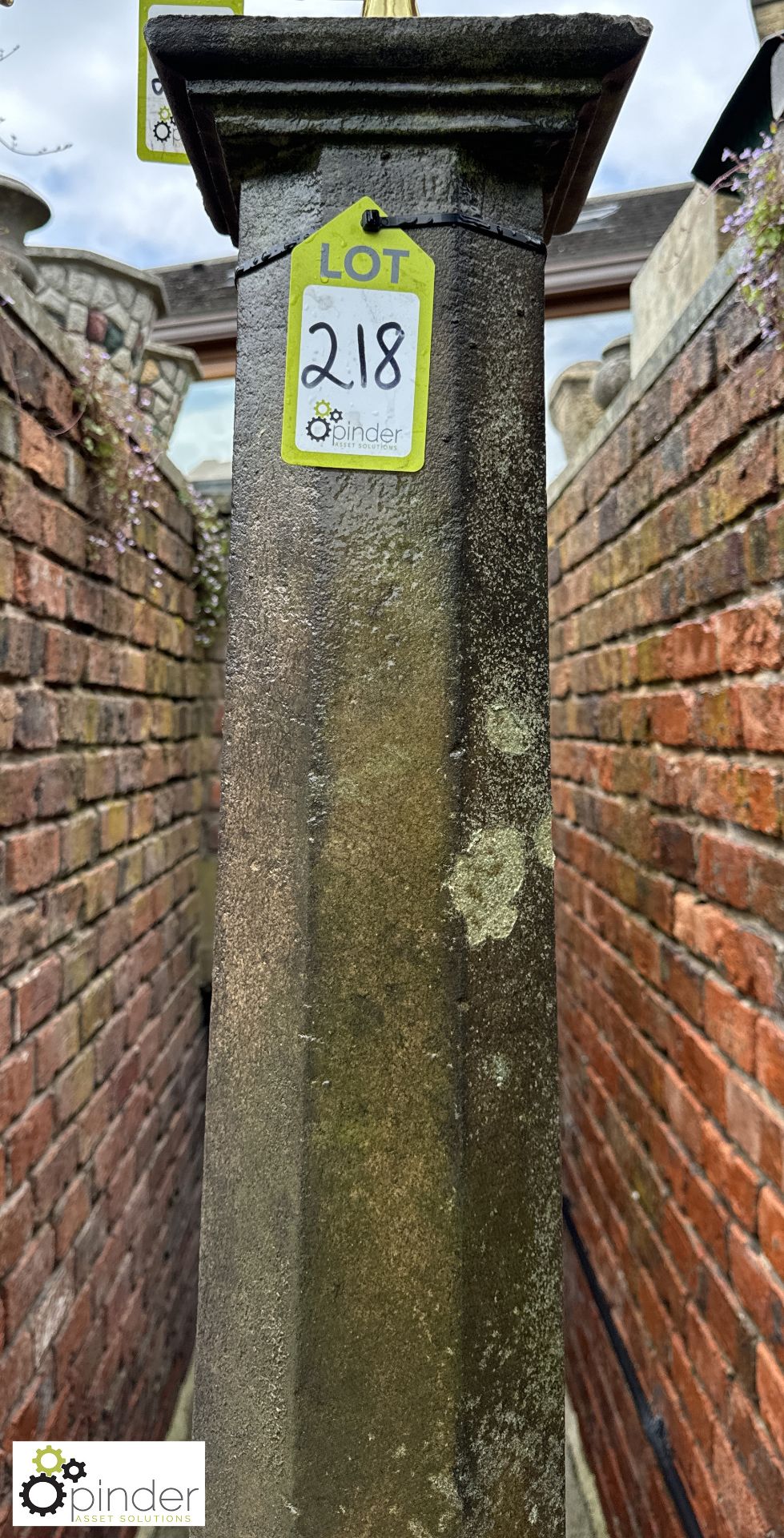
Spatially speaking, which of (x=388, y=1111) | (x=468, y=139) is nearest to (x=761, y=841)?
(x=388, y=1111)

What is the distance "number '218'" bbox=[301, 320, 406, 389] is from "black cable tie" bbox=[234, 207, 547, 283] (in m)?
0.09

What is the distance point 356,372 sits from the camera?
91cm

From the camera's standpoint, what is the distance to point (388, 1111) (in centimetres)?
88

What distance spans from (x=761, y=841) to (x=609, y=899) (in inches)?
34.4

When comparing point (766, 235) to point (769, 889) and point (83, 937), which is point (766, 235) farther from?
point (83, 937)

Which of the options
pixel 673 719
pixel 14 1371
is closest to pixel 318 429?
pixel 673 719

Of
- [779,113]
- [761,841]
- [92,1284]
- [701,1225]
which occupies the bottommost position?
[92,1284]

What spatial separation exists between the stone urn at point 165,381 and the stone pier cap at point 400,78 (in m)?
1.38

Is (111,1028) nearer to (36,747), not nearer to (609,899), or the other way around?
(36,747)

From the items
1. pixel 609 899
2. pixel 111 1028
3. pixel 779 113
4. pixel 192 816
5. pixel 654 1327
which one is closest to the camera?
pixel 779 113

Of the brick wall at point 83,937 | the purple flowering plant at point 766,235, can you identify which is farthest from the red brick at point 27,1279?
the purple flowering plant at point 766,235

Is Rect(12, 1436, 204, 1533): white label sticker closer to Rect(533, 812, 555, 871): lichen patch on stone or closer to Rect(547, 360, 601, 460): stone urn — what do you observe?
Rect(533, 812, 555, 871): lichen patch on stone

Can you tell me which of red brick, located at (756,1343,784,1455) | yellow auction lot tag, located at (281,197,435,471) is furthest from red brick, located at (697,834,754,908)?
yellow auction lot tag, located at (281,197,435,471)

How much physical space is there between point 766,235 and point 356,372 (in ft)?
1.57
